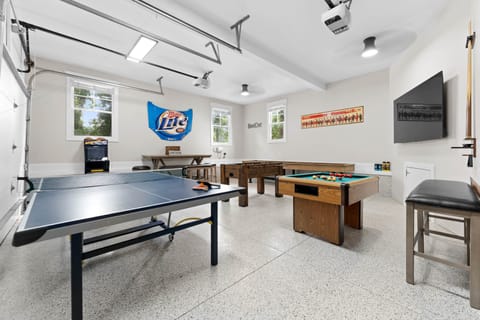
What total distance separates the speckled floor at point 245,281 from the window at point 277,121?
195 inches

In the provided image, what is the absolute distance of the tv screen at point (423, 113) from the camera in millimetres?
2682

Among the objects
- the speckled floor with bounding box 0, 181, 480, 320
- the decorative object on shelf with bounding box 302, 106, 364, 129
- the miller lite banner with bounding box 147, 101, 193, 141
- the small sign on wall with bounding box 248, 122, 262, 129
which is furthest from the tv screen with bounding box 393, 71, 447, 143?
the miller lite banner with bounding box 147, 101, 193, 141

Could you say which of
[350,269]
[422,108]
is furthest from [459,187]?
[422,108]

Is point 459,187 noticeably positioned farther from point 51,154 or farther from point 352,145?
point 51,154

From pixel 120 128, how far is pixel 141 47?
2.73m

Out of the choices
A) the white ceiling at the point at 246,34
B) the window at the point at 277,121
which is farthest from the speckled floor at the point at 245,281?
the window at the point at 277,121

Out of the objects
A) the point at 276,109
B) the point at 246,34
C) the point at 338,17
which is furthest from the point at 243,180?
the point at 276,109

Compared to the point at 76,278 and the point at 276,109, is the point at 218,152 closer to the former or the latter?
the point at 276,109

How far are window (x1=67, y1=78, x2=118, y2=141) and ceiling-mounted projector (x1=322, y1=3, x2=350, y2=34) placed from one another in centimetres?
520

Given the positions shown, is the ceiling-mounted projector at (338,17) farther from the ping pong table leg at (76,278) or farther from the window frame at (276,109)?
the window frame at (276,109)

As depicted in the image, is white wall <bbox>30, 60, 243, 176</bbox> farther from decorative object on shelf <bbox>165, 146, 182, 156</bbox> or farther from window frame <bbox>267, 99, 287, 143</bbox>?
window frame <bbox>267, 99, 287, 143</bbox>

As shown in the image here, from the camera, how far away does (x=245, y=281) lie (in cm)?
165

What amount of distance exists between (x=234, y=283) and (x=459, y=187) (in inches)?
84.2

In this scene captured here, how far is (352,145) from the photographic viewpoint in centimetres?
541
